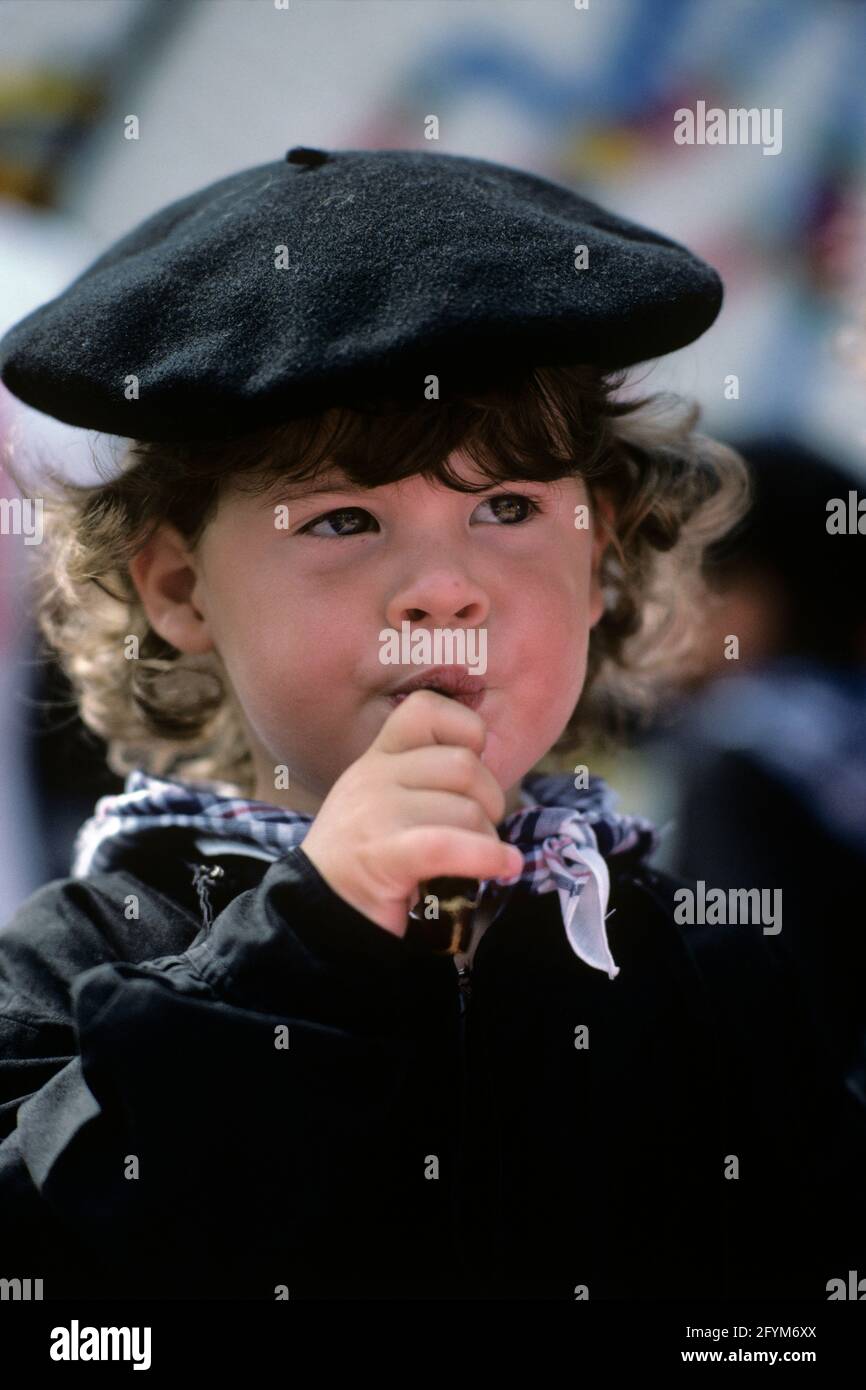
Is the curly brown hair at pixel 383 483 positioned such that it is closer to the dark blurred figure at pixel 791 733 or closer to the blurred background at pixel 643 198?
the blurred background at pixel 643 198

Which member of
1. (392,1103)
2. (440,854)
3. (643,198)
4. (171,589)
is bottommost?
(392,1103)

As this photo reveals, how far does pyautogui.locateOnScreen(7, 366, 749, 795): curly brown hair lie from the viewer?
3.07 ft

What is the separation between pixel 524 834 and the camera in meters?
1.06

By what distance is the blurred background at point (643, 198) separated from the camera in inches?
57.0

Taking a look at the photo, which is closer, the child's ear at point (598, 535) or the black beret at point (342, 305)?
the black beret at point (342, 305)

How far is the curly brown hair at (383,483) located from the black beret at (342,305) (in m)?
0.05

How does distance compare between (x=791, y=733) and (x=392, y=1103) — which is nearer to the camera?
(x=392, y=1103)

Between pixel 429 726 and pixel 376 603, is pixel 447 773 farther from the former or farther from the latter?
pixel 376 603

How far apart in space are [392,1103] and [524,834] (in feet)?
0.98

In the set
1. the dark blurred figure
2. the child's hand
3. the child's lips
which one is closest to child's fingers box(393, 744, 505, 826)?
the child's hand

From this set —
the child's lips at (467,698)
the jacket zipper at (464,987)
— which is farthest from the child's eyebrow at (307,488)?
the jacket zipper at (464,987)

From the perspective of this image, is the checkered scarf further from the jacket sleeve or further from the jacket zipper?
the jacket sleeve

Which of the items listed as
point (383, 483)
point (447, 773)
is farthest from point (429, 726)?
point (383, 483)
